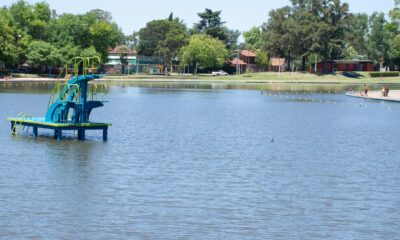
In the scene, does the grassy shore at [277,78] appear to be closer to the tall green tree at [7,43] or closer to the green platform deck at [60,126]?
the tall green tree at [7,43]

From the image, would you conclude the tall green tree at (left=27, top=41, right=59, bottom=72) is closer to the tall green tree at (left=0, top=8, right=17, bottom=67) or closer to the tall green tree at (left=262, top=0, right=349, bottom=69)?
the tall green tree at (left=0, top=8, right=17, bottom=67)

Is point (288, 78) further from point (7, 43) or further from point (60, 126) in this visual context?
point (60, 126)

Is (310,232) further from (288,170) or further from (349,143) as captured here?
(349,143)

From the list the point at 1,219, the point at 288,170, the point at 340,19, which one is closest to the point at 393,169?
the point at 288,170

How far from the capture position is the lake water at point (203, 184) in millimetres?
24859

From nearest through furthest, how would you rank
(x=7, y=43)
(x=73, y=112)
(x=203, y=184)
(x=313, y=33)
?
(x=203, y=184), (x=73, y=112), (x=7, y=43), (x=313, y=33)

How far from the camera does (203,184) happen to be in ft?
106

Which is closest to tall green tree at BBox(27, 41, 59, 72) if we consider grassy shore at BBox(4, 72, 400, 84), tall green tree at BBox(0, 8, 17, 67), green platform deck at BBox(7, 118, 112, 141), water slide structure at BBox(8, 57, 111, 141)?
tall green tree at BBox(0, 8, 17, 67)

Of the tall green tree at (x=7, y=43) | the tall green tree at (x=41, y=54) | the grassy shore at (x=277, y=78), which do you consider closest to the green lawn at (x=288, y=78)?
the grassy shore at (x=277, y=78)

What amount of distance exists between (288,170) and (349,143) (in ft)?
48.0

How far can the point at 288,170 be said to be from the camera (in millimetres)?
36812

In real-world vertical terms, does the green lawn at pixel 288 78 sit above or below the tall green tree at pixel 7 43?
below

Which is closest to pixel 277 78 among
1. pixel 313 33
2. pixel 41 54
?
pixel 313 33

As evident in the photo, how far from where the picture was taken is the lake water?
81.6 ft
